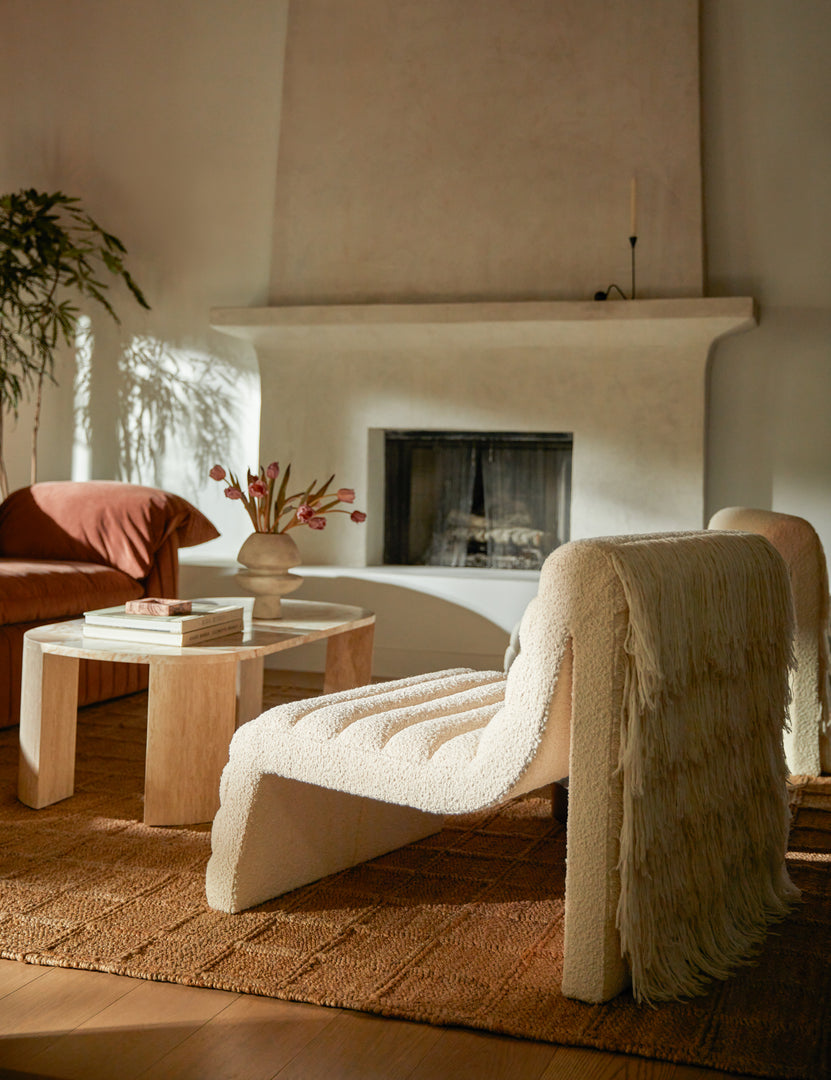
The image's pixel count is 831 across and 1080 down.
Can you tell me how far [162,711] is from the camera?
102 inches

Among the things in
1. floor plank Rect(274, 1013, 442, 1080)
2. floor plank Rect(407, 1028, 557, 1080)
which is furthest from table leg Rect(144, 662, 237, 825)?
floor plank Rect(407, 1028, 557, 1080)

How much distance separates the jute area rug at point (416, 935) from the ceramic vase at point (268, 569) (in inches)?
27.5

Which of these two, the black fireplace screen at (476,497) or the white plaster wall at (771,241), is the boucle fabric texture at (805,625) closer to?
A: the white plaster wall at (771,241)

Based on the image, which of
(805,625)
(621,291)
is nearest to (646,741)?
(805,625)

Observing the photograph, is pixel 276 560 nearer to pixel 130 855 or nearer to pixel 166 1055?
pixel 130 855

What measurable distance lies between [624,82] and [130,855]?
3481mm

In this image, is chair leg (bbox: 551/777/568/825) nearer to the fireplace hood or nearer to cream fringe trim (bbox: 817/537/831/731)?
cream fringe trim (bbox: 817/537/831/731)

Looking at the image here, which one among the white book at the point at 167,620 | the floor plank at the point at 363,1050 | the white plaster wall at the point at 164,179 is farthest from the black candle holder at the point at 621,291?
the floor plank at the point at 363,1050

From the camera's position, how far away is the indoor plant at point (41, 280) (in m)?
4.80

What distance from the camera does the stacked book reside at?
271 centimetres

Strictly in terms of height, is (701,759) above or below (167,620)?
below

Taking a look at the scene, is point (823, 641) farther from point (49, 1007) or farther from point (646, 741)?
point (49, 1007)

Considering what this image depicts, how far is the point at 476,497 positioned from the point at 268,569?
1843 mm

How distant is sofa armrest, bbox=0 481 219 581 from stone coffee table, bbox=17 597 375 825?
1.07 meters
